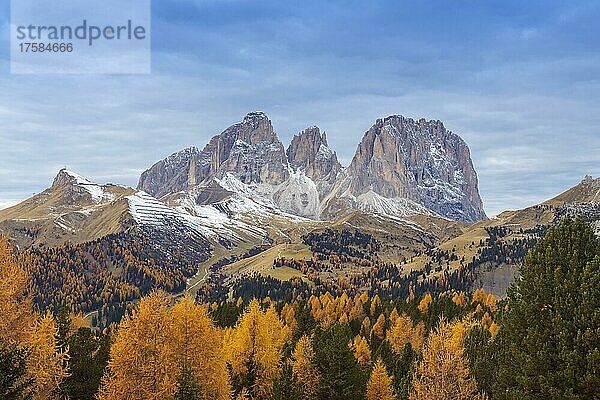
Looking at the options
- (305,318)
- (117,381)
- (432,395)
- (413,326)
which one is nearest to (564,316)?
(432,395)

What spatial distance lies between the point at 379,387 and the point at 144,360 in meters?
28.5

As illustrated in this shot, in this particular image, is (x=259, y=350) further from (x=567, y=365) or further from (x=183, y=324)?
(x=567, y=365)

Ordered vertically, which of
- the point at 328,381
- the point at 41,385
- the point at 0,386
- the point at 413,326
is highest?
the point at 0,386

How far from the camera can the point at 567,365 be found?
26.3 m

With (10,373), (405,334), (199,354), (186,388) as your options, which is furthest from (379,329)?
(10,373)

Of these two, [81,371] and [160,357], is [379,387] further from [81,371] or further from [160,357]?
[81,371]

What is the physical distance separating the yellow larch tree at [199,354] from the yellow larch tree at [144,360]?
1479mm

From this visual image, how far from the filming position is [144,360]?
37.1 m

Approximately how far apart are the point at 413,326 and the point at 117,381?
267 ft

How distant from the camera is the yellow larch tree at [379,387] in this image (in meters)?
54.8

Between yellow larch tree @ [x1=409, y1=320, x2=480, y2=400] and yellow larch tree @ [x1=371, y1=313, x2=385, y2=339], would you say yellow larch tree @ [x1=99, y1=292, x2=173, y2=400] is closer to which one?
yellow larch tree @ [x1=409, y1=320, x2=480, y2=400]

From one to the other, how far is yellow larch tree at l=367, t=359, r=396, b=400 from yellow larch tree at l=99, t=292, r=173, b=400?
81.3ft

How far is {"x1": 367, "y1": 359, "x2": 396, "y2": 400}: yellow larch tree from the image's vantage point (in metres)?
54.8

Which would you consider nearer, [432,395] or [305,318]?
[432,395]
